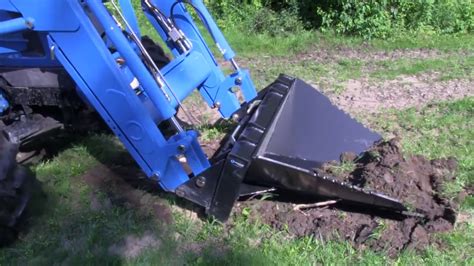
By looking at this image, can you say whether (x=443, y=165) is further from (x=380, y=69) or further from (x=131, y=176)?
(x=380, y=69)

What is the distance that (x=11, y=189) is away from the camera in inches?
153

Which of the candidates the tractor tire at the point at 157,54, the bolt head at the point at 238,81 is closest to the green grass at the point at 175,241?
the bolt head at the point at 238,81

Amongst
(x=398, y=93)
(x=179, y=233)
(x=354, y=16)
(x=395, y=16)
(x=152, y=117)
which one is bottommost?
(x=395, y=16)

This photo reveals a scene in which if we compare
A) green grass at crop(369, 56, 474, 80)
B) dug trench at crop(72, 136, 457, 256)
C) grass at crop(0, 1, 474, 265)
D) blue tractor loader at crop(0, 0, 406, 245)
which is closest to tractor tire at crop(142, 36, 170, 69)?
grass at crop(0, 1, 474, 265)

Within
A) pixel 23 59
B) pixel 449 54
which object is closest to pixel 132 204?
pixel 23 59

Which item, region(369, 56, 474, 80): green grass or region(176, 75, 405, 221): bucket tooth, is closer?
region(176, 75, 405, 221): bucket tooth

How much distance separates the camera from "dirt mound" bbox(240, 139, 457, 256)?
406cm

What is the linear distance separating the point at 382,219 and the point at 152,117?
1.61 meters

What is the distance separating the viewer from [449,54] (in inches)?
349

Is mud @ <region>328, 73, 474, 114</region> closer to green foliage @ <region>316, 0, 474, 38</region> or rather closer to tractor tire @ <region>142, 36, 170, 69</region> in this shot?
tractor tire @ <region>142, 36, 170, 69</region>

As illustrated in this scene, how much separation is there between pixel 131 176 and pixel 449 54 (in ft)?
18.3

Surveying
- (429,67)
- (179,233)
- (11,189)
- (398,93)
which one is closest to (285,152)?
(179,233)

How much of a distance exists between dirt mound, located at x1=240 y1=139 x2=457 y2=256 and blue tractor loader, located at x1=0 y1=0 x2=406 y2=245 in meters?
0.14

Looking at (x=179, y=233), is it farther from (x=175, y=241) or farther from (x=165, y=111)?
(x=165, y=111)
